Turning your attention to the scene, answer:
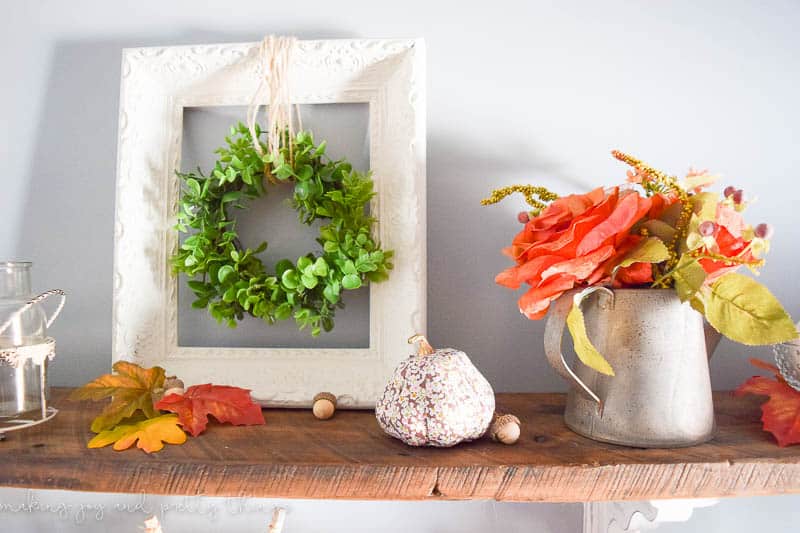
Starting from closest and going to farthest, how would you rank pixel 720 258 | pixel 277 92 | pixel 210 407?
pixel 720 258 → pixel 210 407 → pixel 277 92

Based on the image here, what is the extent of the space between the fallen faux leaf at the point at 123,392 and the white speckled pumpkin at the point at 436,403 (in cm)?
29

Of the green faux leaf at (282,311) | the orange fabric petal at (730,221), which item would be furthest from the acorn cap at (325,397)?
the orange fabric petal at (730,221)

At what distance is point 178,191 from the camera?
76cm

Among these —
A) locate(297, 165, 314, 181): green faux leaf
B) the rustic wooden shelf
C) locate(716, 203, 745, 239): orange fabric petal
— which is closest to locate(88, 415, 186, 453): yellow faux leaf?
the rustic wooden shelf

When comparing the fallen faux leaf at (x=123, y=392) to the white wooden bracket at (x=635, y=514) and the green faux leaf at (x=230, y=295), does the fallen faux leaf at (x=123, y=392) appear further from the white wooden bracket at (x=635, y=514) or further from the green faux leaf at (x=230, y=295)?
the white wooden bracket at (x=635, y=514)

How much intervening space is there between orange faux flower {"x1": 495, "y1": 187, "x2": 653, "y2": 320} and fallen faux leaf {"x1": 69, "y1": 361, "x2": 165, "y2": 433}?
1.43 ft

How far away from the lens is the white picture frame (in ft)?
2.35

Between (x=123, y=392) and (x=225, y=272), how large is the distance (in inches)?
7.3

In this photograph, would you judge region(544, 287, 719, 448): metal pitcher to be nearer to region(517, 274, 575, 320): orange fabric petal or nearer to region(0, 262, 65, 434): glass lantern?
region(517, 274, 575, 320): orange fabric petal

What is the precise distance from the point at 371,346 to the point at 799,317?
62 cm

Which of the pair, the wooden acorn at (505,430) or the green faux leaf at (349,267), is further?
the green faux leaf at (349,267)

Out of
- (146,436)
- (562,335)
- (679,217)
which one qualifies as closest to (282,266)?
(146,436)

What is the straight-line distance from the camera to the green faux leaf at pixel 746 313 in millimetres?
491

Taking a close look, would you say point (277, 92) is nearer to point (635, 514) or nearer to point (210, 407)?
point (210, 407)
